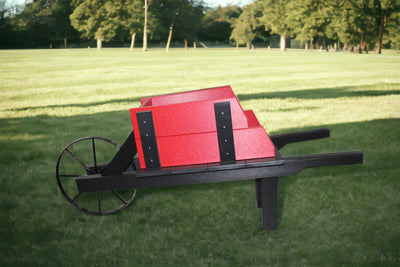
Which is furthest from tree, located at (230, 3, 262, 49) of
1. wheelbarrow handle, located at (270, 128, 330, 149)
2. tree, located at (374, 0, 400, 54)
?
wheelbarrow handle, located at (270, 128, 330, 149)

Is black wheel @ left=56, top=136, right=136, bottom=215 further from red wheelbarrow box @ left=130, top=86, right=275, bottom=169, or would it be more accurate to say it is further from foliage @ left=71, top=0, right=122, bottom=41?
foliage @ left=71, top=0, right=122, bottom=41

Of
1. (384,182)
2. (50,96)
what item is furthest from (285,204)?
(50,96)

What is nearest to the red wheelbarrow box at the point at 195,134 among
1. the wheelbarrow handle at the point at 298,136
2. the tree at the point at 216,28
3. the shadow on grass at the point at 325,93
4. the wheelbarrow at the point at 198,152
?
the wheelbarrow at the point at 198,152

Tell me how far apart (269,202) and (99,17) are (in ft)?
221

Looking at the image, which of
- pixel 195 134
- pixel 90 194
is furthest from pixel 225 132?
pixel 90 194

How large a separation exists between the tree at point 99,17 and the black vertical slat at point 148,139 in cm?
6533

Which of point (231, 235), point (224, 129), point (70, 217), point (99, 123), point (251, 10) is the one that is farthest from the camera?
point (251, 10)

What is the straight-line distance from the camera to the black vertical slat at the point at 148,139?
9.77 feet

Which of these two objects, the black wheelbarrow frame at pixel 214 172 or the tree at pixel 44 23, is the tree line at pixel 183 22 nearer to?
the tree at pixel 44 23

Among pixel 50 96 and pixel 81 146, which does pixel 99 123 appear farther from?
pixel 50 96

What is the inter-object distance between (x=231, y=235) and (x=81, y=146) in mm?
3877

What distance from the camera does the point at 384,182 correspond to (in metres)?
4.47

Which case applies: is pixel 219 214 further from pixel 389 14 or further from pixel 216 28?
pixel 216 28

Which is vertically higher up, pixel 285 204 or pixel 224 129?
pixel 224 129
